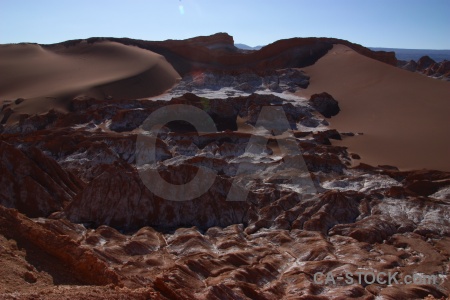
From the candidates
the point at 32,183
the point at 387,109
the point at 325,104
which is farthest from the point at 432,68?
the point at 32,183

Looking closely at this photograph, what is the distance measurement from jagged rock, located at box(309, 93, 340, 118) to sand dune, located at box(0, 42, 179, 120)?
63.7ft

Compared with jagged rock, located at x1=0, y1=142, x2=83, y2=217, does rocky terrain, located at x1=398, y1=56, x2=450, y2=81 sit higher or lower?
higher

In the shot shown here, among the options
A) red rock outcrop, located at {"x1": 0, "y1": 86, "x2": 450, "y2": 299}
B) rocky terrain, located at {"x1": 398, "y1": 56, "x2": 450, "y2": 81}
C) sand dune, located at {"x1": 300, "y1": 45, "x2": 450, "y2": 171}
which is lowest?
red rock outcrop, located at {"x1": 0, "y1": 86, "x2": 450, "y2": 299}

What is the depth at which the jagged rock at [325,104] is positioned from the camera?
1924 inches

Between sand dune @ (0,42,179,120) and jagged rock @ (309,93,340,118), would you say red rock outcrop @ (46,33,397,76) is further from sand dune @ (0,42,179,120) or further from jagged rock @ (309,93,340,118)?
jagged rock @ (309,93,340,118)

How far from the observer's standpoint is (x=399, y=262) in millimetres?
19234

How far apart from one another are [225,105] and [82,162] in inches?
698

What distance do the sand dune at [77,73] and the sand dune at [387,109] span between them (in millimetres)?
20537

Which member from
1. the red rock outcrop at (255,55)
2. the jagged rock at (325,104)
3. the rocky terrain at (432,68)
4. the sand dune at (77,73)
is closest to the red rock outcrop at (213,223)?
the jagged rock at (325,104)

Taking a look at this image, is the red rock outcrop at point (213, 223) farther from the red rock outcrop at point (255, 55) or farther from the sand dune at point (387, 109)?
the red rock outcrop at point (255, 55)

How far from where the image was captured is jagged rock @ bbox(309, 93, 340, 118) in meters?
48.9

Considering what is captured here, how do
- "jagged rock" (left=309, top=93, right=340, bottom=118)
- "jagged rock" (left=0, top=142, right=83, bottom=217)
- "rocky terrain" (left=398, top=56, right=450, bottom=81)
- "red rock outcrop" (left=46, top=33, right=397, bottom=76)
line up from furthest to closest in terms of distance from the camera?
1. "rocky terrain" (left=398, top=56, right=450, bottom=81)
2. "red rock outcrop" (left=46, top=33, right=397, bottom=76)
3. "jagged rock" (left=309, top=93, right=340, bottom=118)
4. "jagged rock" (left=0, top=142, right=83, bottom=217)

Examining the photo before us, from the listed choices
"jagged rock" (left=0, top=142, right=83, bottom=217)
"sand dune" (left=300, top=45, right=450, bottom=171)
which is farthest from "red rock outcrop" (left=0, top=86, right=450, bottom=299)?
"sand dune" (left=300, top=45, right=450, bottom=171)

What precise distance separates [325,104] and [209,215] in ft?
95.5
